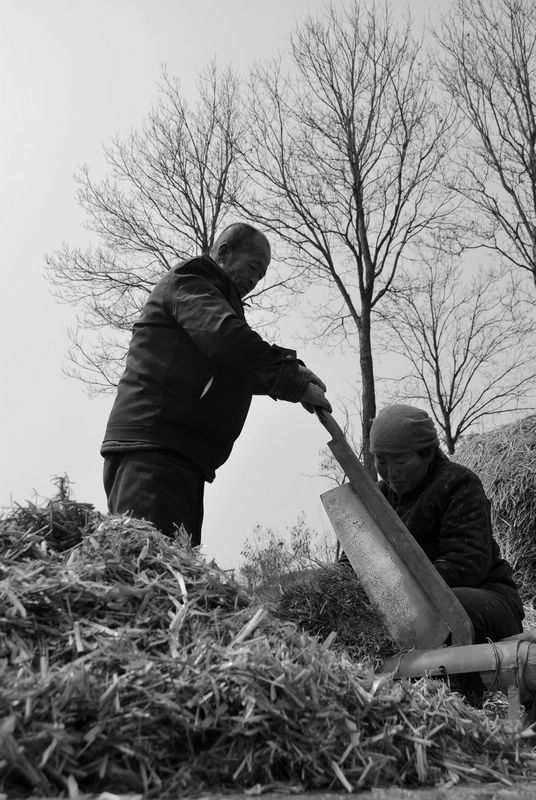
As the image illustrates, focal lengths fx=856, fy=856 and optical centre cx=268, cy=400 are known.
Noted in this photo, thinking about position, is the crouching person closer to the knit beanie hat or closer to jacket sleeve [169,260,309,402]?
the knit beanie hat

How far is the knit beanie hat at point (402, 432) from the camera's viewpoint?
151 inches

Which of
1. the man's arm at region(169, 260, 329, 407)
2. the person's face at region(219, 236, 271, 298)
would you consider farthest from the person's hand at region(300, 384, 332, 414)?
the person's face at region(219, 236, 271, 298)

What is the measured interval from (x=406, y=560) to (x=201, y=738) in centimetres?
182

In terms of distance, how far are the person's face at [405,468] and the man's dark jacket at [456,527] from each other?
0.13ft

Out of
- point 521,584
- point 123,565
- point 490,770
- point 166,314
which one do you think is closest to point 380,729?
point 490,770

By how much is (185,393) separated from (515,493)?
4.86 metres

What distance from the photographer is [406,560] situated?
3357 millimetres

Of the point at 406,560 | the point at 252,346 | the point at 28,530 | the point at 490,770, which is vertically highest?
the point at 252,346

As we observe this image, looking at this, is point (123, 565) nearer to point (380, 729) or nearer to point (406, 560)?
point (380, 729)

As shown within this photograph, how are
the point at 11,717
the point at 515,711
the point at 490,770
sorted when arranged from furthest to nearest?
the point at 515,711 < the point at 490,770 < the point at 11,717

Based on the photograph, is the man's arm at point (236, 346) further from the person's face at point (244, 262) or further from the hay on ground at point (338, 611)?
the hay on ground at point (338, 611)

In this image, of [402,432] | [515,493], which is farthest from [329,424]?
[515,493]

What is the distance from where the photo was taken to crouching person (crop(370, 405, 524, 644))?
362 cm

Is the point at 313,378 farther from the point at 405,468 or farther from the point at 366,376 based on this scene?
the point at 366,376
